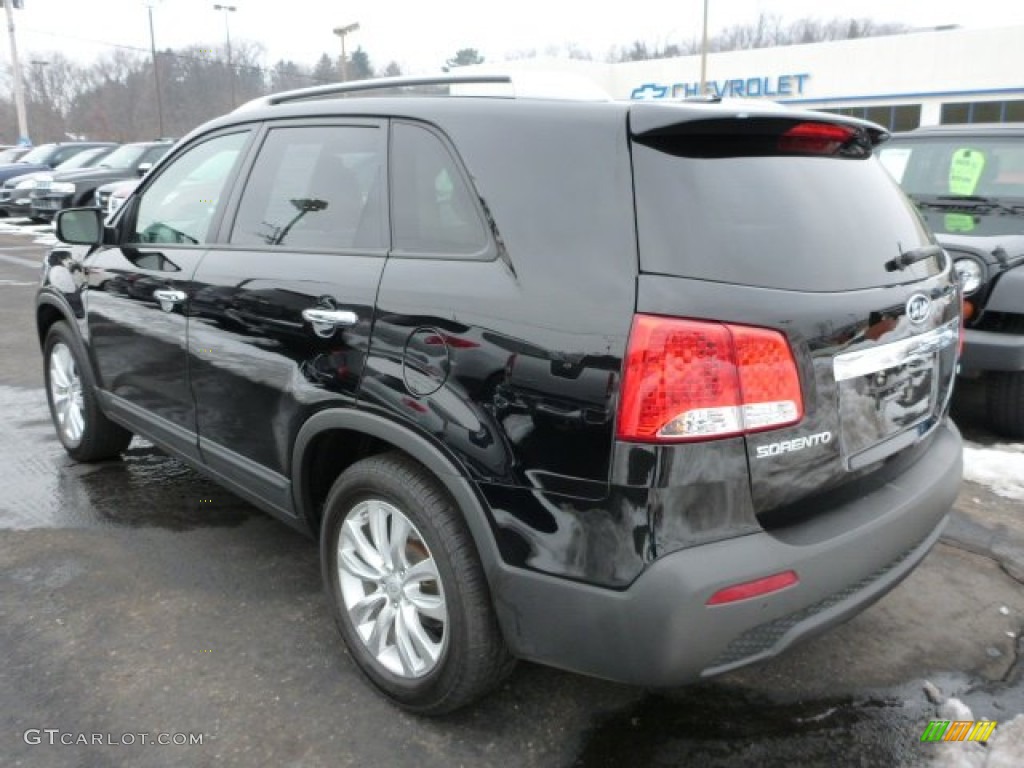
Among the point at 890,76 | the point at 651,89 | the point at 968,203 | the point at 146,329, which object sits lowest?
the point at 146,329

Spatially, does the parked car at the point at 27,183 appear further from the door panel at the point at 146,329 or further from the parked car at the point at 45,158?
the door panel at the point at 146,329

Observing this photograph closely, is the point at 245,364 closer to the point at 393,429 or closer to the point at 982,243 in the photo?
the point at 393,429

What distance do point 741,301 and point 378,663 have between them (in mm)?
1556

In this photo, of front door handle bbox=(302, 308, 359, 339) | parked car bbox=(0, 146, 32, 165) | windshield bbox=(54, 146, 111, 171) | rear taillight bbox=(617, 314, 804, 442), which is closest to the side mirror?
front door handle bbox=(302, 308, 359, 339)

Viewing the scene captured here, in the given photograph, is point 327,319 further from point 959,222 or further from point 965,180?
point 965,180

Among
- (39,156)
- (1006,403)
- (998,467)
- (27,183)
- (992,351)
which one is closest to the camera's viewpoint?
(998,467)

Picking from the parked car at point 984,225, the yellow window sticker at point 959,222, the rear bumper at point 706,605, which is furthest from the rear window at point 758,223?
the yellow window sticker at point 959,222

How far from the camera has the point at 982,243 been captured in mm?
4762

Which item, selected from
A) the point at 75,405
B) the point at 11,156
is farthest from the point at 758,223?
the point at 11,156

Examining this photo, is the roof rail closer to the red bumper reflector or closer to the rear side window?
the rear side window

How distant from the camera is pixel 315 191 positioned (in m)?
2.86

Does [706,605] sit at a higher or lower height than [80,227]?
lower

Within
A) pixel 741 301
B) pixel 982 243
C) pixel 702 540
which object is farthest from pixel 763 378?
pixel 982 243

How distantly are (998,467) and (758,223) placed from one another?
317 cm
